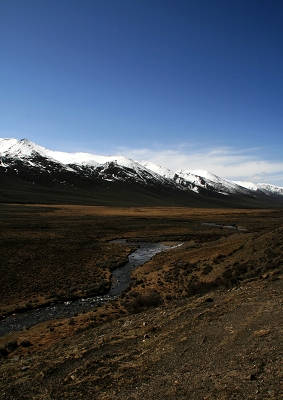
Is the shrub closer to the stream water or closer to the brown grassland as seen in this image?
the brown grassland

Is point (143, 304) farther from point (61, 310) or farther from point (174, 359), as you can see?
point (174, 359)

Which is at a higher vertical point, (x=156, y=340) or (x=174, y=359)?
(x=174, y=359)

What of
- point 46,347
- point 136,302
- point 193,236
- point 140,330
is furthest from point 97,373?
point 193,236

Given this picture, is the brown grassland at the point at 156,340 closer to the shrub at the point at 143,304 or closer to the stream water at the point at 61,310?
the shrub at the point at 143,304

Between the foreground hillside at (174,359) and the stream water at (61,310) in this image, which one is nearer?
the foreground hillside at (174,359)

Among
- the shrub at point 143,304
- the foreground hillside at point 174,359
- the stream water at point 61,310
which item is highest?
the foreground hillside at point 174,359

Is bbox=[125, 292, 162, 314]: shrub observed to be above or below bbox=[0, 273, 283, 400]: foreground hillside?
below

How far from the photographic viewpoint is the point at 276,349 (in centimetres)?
850

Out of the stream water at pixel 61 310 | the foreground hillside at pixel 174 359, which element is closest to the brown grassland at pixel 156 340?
the foreground hillside at pixel 174 359

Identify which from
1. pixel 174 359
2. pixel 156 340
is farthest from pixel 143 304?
pixel 174 359

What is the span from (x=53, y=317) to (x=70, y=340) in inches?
255

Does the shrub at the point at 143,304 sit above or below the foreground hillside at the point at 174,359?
below

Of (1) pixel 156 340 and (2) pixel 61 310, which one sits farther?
(2) pixel 61 310

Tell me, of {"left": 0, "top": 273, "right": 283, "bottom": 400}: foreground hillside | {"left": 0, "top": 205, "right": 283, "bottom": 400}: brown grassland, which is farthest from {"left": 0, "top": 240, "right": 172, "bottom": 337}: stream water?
{"left": 0, "top": 273, "right": 283, "bottom": 400}: foreground hillside
